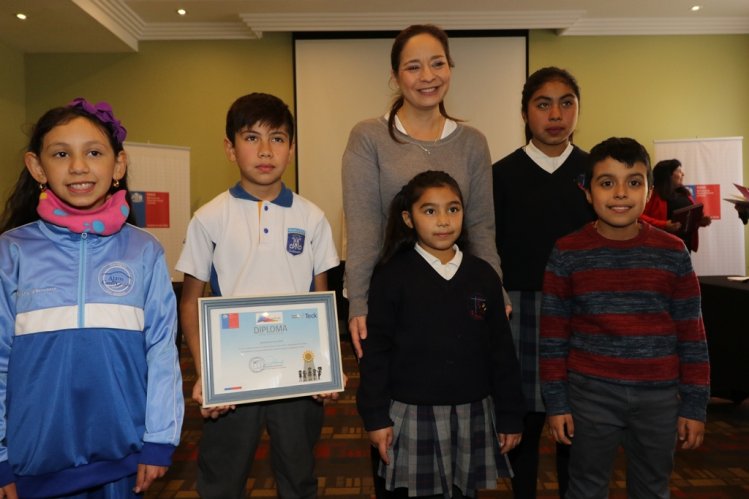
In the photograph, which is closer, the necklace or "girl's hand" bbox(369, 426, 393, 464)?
"girl's hand" bbox(369, 426, 393, 464)

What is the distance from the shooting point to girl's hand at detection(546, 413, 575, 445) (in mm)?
1877

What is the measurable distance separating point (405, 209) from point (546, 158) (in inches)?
26.8

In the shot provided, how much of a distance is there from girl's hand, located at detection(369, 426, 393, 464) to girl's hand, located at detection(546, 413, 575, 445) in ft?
1.86

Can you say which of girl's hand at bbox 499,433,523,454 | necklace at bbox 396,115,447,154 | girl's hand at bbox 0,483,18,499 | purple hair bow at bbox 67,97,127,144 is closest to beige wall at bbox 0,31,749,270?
necklace at bbox 396,115,447,154

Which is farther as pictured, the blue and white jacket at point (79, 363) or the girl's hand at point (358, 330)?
the girl's hand at point (358, 330)

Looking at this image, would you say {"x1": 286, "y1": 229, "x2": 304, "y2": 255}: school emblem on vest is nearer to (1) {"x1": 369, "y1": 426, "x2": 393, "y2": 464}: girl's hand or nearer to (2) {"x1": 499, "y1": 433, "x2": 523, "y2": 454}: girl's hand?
(1) {"x1": 369, "y1": 426, "x2": 393, "y2": 464}: girl's hand

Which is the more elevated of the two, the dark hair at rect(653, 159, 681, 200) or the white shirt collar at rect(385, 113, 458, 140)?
the dark hair at rect(653, 159, 681, 200)

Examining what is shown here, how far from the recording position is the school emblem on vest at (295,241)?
1907 millimetres

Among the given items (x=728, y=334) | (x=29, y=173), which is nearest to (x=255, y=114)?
(x=29, y=173)

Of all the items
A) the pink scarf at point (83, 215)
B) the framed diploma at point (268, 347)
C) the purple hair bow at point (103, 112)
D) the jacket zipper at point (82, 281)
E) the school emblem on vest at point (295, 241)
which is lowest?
the framed diploma at point (268, 347)

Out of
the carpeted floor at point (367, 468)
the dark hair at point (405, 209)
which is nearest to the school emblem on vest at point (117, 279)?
the dark hair at point (405, 209)

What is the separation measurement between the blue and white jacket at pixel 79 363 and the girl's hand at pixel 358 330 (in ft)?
1.83

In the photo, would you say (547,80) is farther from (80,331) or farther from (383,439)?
(80,331)

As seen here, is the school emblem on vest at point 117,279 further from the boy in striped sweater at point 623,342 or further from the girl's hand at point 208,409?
the boy in striped sweater at point 623,342
